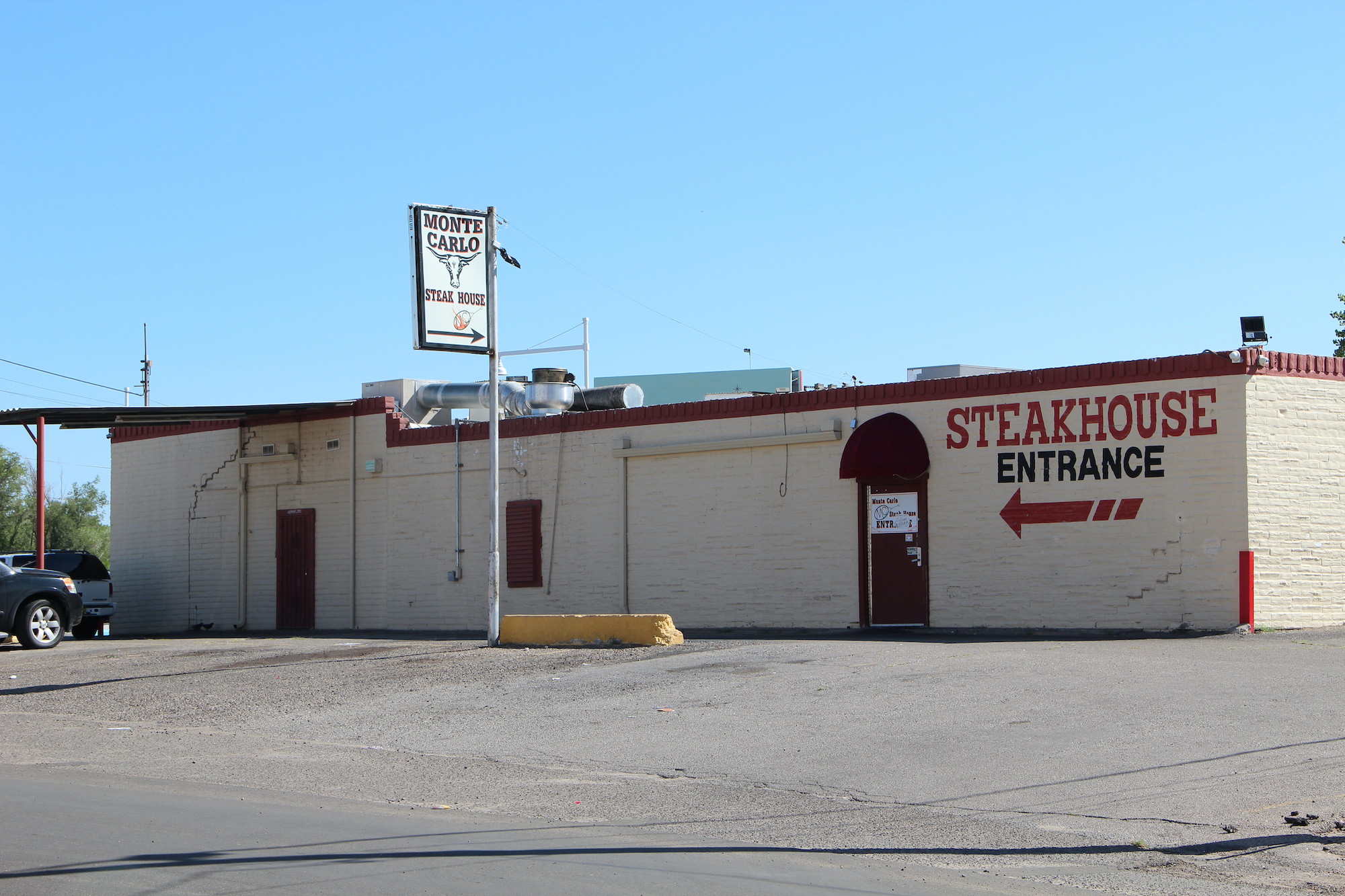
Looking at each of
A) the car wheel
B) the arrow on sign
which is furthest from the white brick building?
the car wheel

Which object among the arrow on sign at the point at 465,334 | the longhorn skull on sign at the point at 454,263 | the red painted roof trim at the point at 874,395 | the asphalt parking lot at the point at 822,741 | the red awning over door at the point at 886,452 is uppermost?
the longhorn skull on sign at the point at 454,263

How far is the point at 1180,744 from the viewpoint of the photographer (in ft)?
34.3

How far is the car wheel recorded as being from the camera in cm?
2188

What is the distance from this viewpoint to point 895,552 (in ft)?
71.1

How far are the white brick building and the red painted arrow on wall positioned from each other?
0.10 feet

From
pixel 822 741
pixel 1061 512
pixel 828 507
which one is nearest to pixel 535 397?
pixel 828 507

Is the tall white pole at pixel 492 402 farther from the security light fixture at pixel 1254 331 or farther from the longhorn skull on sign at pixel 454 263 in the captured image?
the security light fixture at pixel 1254 331

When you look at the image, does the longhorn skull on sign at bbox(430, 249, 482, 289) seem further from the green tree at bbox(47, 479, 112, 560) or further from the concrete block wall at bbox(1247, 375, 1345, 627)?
the green tree at bbox(47, 479, 112, 560)

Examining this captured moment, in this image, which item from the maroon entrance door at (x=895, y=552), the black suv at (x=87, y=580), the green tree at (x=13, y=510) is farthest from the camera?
the green tree at (x=13, y=510)

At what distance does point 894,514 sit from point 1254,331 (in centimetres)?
594

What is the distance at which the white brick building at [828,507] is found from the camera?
62.7 ft

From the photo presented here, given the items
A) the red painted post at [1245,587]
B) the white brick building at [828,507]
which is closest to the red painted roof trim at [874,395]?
the white brick building at [828,507]

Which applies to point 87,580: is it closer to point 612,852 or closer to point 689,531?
point 689,531

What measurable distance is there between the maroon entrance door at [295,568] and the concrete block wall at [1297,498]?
19.3 m
